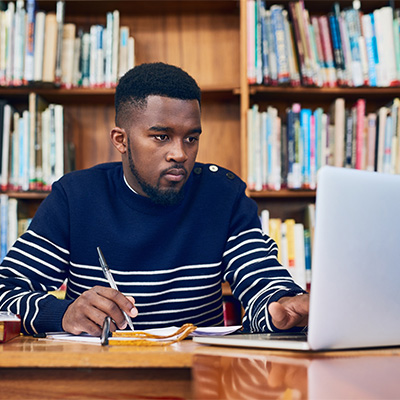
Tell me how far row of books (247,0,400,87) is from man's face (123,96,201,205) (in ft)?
2.99

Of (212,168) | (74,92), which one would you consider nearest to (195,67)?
(74,92)

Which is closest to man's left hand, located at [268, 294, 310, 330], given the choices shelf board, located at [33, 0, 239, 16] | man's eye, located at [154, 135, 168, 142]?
man's eye, located at [154, 135, 168, 142]

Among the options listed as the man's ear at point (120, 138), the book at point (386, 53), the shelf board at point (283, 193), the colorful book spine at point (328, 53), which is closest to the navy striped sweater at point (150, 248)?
the man's ear at point (120, 138)

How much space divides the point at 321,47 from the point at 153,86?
1124 millimetres

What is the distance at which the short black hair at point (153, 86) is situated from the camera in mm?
1267

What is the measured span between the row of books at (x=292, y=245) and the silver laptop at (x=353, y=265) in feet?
4.34

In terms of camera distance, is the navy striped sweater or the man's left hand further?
the navy striped sweater

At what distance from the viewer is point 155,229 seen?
1327mm

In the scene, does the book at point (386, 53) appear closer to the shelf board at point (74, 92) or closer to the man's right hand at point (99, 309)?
the shelf board at point (74, 92)

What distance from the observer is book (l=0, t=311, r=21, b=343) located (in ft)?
2.74

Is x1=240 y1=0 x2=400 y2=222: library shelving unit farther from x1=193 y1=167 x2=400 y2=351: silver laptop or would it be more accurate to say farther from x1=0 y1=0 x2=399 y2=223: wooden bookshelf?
x1=193 y1=167 x2=400 y2=351: silver laptop

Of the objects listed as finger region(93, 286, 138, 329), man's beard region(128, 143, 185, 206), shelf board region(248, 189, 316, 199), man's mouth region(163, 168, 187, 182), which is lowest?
finger region(93, 286, 138, 329)

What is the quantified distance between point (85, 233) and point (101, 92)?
3.33 feet

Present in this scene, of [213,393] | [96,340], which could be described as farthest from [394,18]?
[213,393]
